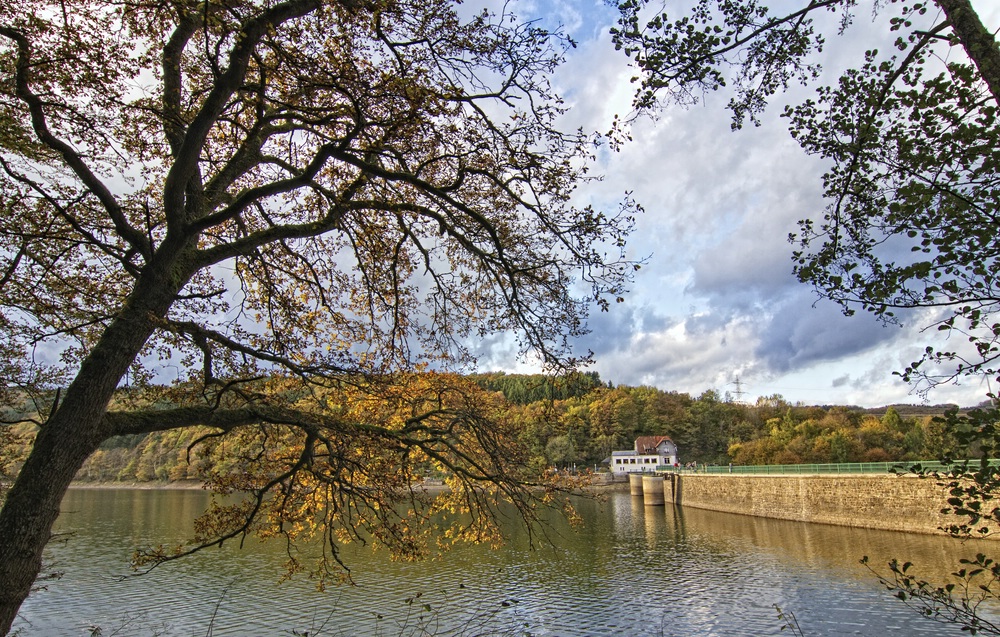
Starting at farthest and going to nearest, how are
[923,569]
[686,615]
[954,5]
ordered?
[923,569]
[686,615]
[954,5]

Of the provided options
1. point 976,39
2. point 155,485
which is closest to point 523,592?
point 976,39

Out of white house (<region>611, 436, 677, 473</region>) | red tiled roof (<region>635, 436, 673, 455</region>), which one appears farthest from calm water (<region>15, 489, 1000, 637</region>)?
red tiled roof (<region>635, 436, 673, 455</region>)

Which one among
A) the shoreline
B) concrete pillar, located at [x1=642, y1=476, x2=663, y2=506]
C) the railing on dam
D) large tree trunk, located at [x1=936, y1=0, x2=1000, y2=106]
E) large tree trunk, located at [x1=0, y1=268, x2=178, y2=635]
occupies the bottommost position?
the shoreline

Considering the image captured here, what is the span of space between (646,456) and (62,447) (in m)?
93.7

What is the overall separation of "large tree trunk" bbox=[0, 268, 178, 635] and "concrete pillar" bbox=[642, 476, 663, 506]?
170 feet

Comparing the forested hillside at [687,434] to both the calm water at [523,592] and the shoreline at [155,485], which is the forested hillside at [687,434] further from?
the calm water at [523,592]

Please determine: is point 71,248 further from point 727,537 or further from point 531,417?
Answer: point 727,537

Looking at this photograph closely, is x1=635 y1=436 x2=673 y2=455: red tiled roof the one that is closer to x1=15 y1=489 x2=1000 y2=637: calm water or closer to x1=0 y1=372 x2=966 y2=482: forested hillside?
x1=0 y1=372 x2=966 y2=482: forested hillside

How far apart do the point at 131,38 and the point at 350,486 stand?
5.34 metres

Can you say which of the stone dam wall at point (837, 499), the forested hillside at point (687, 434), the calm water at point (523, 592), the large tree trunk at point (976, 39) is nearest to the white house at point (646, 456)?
the forested hillside at point (687, 434)

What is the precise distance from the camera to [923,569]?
19.2 meters

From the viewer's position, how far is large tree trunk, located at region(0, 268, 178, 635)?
4.71 metres

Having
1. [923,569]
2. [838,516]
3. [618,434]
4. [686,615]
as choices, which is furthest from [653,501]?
[618,434]

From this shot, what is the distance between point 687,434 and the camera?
103062 millimetres
